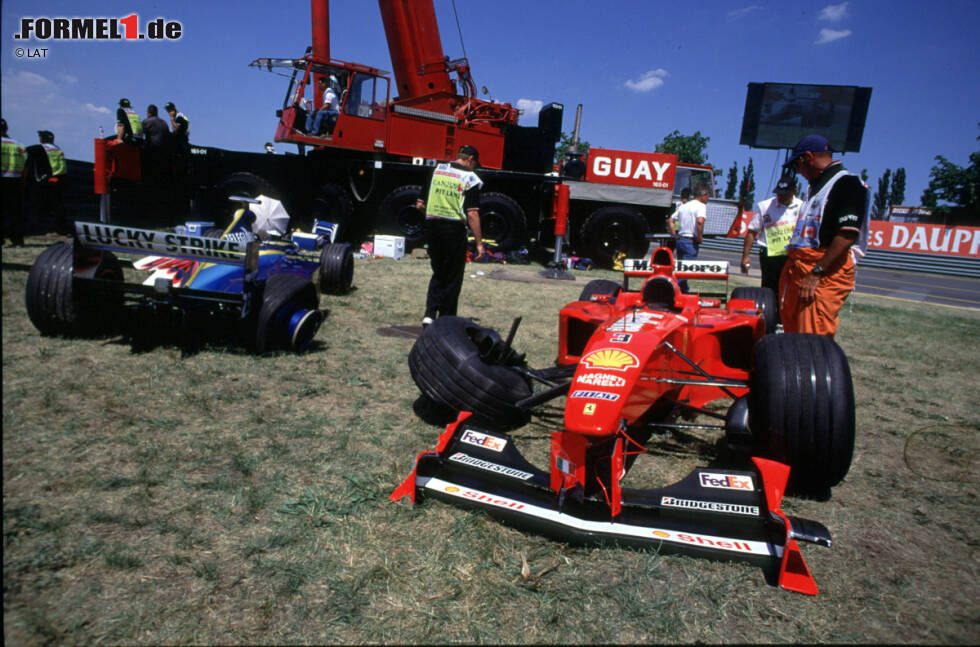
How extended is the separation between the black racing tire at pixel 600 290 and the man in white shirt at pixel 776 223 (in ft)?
5.15

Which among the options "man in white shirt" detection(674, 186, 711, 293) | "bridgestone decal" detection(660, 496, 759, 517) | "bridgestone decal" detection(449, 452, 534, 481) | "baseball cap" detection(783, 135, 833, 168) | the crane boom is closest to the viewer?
"bridgestone decal" detection(660, 496, 759, 517)

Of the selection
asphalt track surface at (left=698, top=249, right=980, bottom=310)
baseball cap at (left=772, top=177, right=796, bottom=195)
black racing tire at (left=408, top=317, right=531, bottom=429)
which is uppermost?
baseball cap at (left=772, top=177, right=796, bottom=195)

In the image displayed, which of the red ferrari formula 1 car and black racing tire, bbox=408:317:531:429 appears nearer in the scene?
the red ferrari formula 1 car

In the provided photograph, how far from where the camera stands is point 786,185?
555 cm

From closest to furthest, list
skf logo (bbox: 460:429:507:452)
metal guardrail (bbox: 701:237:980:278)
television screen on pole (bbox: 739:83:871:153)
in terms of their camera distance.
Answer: skf logo (bbox: 460:429:507:452), metal guardrail (bbox: 701:237:980:278), television screen on pole (bbox: 739:83:871:153)

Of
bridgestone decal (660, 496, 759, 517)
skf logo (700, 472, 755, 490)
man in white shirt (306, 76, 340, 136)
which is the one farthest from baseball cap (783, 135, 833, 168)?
man in white shirt (306, 76, 340, 136)

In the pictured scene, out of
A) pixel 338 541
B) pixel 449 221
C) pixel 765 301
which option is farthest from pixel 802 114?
pixel 338 541

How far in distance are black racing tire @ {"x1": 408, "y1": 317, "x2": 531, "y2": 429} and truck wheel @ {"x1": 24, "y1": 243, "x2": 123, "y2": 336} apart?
308 cm

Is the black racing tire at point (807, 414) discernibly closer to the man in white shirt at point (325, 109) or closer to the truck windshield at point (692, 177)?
the man in white shirt at point (325, 109)

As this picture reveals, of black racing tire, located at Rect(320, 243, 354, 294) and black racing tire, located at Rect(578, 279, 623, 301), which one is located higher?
black racing tire, located at Rect(578, 279, 623, 301)

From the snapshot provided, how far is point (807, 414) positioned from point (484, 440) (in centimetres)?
161

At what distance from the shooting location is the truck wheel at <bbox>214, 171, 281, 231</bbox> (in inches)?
476

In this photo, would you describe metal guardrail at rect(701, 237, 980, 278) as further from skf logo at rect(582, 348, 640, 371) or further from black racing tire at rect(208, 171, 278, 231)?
skf logo at rect(582, 348, 640, 371)

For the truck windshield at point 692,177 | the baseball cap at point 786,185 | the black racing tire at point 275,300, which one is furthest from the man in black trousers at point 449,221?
the truck windshield at point 692,177
